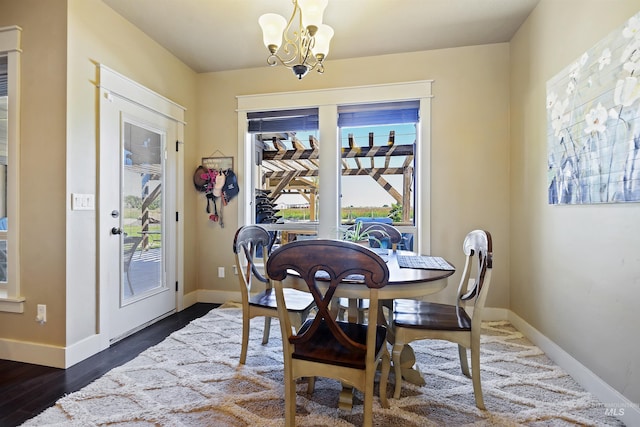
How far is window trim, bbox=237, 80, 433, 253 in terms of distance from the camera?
10.0 feet

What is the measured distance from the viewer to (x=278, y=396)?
67.0 inches

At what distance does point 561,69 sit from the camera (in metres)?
2.09

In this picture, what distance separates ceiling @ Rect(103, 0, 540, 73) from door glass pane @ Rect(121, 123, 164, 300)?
93cm

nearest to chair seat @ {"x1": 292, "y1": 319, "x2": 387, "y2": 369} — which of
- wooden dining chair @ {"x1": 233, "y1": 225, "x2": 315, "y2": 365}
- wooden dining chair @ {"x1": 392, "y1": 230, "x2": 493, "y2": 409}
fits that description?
wooden dining chair @ {"x1": 392, "y1": 230, "x2": 493, "y2": 409}

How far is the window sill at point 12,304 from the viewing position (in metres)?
2.13

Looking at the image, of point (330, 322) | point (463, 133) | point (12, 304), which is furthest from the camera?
point (463, 133)

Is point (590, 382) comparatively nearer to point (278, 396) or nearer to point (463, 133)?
point (278, 396)

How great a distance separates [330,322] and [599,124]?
184cm

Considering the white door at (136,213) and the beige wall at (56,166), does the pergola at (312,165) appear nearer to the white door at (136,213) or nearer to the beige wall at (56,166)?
the white door at (136,213)

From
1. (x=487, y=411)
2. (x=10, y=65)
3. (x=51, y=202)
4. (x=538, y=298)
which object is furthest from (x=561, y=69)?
(x=10, y=65)

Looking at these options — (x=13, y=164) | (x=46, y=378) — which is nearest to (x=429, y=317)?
(x=46, y=378)

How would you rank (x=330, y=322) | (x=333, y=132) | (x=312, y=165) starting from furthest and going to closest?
(x=312, y=165)
(x=333, y=132)
(x=330, y=322)

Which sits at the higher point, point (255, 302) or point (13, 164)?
point (13, 164)

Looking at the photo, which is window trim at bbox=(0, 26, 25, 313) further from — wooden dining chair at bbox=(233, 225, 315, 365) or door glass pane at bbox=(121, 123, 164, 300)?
wooden dining chair at bbox=(233, 225, 315, 365)
